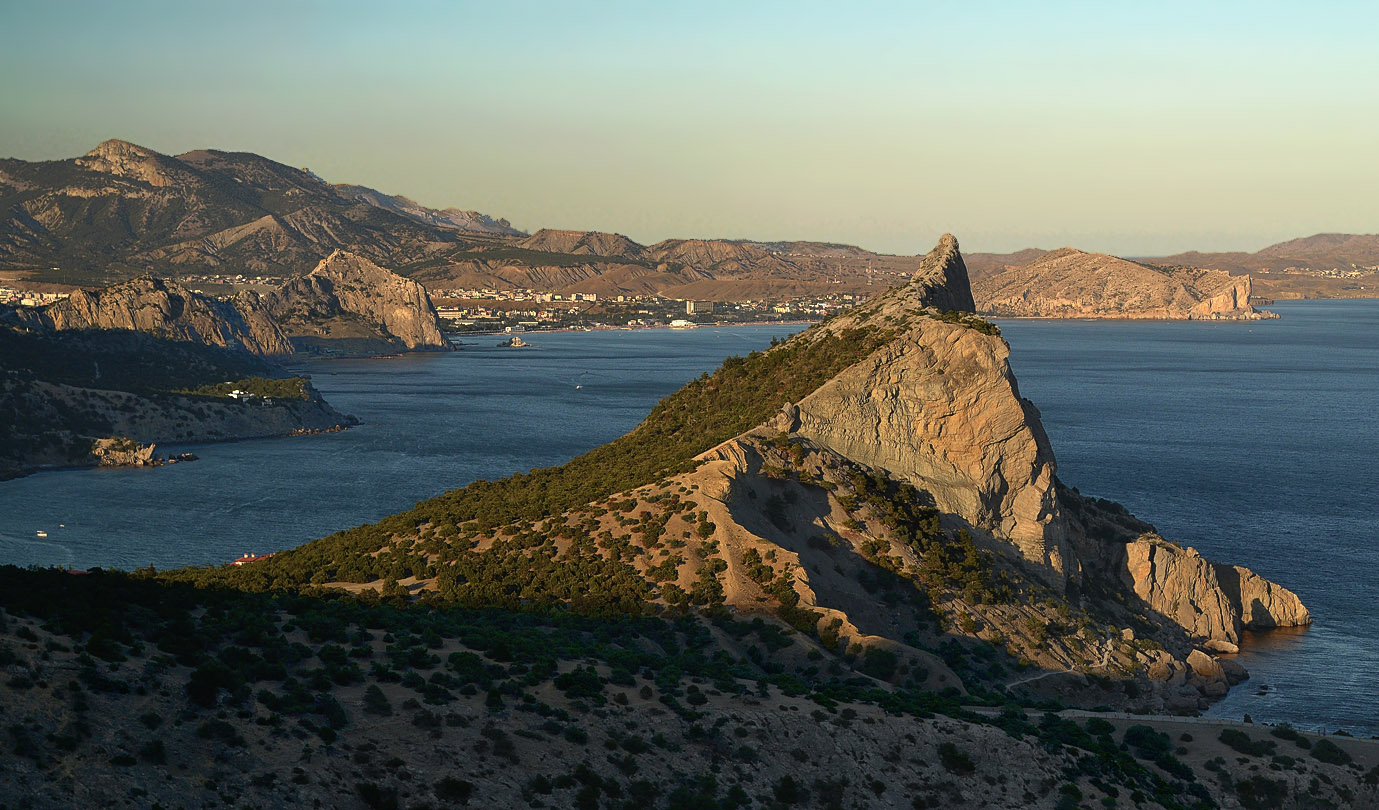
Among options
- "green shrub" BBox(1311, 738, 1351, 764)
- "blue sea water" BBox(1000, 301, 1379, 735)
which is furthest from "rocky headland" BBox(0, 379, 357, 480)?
"green shrub" BBox(1311, 738, 1351, 764)

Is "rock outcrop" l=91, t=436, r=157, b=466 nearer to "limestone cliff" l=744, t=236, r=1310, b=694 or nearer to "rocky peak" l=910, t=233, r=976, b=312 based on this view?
"rocky peak" l=910, t=233, r=976, b=312

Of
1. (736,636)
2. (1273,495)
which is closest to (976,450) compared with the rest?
(736,636)

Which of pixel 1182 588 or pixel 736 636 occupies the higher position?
pixel 736 636

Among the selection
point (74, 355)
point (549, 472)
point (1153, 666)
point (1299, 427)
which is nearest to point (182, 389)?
point (74, 355)

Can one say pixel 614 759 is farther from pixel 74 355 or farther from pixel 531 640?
pixel 74 355

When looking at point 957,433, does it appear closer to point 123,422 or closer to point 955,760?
point 955,760
